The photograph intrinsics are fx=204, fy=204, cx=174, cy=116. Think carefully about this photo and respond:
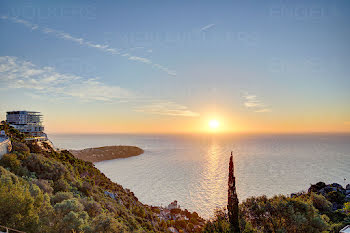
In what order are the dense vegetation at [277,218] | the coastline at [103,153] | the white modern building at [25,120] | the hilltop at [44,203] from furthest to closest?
the coastline at [103,153], the white modern building at [25,120], the dense vegetation at [277,218], the hilltop at [44,203]

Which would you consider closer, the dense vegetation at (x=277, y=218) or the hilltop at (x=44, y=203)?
the hilltop at (x=44, y=203)

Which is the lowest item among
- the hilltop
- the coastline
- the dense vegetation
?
the coastline

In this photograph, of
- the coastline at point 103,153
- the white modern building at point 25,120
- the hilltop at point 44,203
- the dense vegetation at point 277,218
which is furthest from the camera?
the coastline at point 103,153

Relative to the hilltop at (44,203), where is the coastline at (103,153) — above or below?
below

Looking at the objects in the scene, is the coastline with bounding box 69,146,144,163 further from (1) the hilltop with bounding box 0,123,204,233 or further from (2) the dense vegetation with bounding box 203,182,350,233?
(2) the dense vegetation with bounding box 203,182,350,233

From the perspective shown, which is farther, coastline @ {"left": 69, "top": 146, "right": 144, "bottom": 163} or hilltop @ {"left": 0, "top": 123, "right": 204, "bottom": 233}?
coastline @ {"left": 69, "top": 146, "right": 144, "bottom": 163}

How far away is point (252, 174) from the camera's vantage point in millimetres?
71688

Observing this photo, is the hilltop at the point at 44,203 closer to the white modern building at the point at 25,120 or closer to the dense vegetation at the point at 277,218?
the dense vegetation at the point at 277,218

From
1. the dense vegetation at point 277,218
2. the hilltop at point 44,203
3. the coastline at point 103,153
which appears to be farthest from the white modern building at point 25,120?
the coastline at point 103,153

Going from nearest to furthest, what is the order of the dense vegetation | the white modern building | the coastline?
1. the dense vegetation
2. the white modern building
3. the coastline

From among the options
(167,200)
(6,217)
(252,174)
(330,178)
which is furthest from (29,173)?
(330,178)

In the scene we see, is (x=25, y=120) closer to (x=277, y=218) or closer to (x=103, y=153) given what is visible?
(x=277, y=218)

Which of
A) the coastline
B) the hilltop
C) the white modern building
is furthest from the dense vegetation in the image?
the coastline

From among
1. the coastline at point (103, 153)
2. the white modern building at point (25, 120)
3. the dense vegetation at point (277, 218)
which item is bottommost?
the coastline at point (103, 153)
